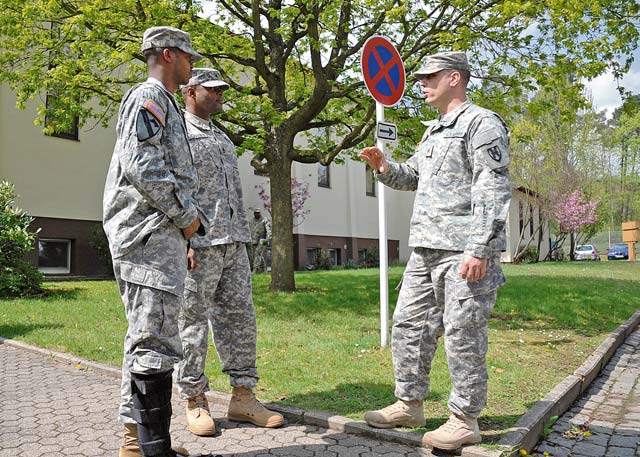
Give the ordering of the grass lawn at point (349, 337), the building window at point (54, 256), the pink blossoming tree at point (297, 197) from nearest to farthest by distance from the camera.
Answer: the grass lawn at point (349, 337), the building window at point (54, 256), the pink blossoming tree at point (297, 197)

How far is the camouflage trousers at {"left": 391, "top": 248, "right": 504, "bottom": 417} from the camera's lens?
11.7 ft

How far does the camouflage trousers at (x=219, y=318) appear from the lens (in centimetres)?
400

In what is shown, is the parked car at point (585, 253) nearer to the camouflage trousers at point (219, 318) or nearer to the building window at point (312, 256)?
the building window at point (312, 256)

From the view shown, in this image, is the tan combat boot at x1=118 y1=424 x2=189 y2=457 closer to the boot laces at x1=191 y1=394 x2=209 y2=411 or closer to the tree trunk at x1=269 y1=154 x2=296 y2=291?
the boot laces at x1=191 y1=394 x2=209 y2=411

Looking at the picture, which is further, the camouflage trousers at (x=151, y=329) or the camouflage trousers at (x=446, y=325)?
the camouflage trousers at (x=446, y=325)

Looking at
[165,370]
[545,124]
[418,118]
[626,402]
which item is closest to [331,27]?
[418,118]

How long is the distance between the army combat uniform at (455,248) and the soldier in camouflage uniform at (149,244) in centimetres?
153

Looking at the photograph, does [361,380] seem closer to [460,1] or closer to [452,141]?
[452,141]

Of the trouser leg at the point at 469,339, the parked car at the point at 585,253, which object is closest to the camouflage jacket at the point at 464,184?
the trouser leg at the point at 469,339

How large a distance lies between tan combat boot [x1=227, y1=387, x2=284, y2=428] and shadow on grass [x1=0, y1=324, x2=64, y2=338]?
14.9 feet

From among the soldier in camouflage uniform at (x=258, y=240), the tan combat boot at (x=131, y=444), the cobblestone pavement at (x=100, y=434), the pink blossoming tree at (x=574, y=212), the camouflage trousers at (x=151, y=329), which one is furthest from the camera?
the pink blossoming tree at (x=574, y=212)

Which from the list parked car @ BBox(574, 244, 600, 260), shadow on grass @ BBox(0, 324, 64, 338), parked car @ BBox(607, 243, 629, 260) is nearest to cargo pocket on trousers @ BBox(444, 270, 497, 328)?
shadow on grass @ BBox(0, 324, 64, 338)

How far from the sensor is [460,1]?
30.5 ft

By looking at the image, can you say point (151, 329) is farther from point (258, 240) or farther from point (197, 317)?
point (258, 240)
